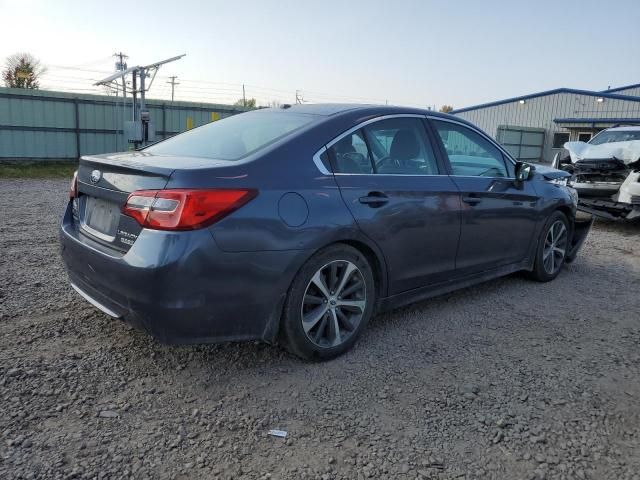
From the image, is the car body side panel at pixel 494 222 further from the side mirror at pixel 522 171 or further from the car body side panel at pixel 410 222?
the car body side panel at pixel 410 222

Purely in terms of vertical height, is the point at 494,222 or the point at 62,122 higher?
the point at 62,122

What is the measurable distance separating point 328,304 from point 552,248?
3051mm

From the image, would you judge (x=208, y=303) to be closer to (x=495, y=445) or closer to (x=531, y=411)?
(x=495, y=445)

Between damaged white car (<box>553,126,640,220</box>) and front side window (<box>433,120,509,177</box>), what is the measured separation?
4.36 metres

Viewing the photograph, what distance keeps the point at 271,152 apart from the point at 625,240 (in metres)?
6.72

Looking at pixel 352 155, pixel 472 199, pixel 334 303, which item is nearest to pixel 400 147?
pixel 352 155

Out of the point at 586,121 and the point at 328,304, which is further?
the point at 586,121

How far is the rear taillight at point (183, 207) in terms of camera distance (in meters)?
2.63

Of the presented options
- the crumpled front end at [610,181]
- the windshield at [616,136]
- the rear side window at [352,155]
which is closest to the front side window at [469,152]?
the rear side window at [352,155]

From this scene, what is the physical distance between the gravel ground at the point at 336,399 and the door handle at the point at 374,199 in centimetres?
97

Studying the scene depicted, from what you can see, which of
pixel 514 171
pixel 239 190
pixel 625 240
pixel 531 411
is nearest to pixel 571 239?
pixel 514 171

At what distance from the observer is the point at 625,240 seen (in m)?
7.78

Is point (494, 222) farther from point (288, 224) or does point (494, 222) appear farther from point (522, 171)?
point (288, 224)

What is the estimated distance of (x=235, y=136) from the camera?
3.54 meters
